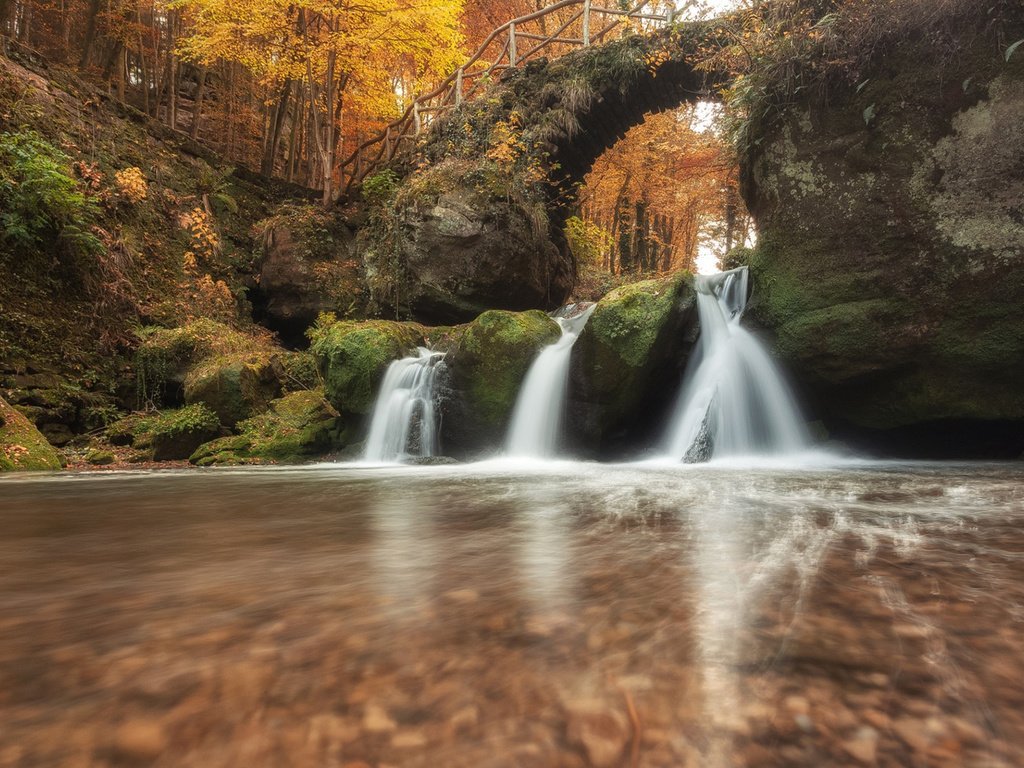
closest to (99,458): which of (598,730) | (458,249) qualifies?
(458,249)

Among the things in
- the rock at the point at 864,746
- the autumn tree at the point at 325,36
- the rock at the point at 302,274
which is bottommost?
the rock at the point at 864,746

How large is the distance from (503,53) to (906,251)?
12.0 m

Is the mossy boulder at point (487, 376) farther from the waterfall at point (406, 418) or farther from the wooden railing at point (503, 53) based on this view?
the wooden railing at point (503, 53)

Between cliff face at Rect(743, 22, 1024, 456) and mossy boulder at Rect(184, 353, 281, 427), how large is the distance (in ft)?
27.7

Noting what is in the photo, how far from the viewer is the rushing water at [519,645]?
82cm

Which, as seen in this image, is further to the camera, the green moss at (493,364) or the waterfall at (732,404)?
the green moss at (493,364)

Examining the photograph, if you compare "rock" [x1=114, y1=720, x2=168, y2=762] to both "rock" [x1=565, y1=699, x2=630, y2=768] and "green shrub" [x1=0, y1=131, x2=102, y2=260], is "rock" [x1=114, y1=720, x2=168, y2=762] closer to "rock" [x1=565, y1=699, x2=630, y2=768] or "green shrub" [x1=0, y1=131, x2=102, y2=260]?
"rock" [x1=565, y1=699, x2=630, y2=768]

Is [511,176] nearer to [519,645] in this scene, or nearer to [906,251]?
[906,251]

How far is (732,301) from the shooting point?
846 cm

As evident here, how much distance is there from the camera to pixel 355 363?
9.05m

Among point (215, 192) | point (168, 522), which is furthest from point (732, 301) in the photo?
point (215, 192)

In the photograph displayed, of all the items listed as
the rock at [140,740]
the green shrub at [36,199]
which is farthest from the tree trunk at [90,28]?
the rock at [140,740]

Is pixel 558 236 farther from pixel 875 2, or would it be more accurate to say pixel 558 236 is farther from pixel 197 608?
pixel 197 608

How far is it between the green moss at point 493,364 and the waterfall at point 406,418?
60 centimetres
